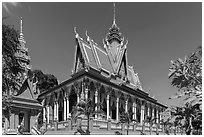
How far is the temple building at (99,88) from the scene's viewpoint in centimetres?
2157

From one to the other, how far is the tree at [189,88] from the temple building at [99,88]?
14966 mm

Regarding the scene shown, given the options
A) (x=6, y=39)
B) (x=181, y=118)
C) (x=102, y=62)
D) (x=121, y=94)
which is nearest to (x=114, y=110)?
(x=121, y=94)

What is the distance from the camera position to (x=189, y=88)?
3.63 m

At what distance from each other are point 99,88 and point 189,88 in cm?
1853

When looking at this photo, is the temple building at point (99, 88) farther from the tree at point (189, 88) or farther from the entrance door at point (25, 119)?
the tree at point (189, 88)

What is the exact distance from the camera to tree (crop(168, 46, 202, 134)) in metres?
3.55

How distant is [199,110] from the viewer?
3639 millimetres

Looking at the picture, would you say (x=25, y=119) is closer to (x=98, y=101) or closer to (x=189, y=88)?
(x=98, y=101)

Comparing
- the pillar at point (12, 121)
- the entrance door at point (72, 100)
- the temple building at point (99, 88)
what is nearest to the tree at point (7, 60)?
the pillar at point (12, 121)

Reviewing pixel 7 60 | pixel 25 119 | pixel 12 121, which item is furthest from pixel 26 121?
pixel 7 60

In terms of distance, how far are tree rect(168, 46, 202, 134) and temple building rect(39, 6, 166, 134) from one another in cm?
1497

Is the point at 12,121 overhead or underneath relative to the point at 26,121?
overhead

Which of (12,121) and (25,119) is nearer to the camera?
(12,121)

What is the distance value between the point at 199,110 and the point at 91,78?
1752cm
